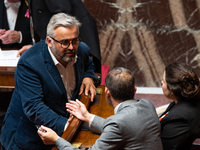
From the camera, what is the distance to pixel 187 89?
194 cm

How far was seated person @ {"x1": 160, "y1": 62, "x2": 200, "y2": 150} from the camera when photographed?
6.18ft

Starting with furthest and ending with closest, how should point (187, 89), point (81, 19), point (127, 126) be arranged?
point (81, 19) → point (187, 89) → point (127, 126)

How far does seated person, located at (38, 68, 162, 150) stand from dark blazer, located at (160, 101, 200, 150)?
7.0 inches

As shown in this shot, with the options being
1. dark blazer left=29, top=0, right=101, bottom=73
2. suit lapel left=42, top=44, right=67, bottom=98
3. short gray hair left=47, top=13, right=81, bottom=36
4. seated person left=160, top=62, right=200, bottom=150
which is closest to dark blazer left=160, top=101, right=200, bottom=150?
seated person left=160, top=62, right=200, bottom=150

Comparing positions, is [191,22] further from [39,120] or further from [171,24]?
[39,120]

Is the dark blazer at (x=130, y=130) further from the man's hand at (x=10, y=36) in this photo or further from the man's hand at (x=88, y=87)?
the man's hand at (x=10, y=36)

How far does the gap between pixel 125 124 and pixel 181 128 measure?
1.46 feet

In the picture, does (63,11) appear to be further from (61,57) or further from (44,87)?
(44,87)

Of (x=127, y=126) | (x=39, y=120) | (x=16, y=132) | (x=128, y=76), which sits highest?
(x=128, y=76)

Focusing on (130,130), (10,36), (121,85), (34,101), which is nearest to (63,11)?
(10,36)

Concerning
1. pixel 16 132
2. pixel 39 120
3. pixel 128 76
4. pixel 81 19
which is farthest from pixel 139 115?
pixel 81 19

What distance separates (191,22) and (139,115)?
3038 mm

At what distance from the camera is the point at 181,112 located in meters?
1.91

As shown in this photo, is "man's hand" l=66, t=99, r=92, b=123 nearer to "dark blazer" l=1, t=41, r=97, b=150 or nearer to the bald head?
"dark blazer" l=1, t=41, r=97, b=150
